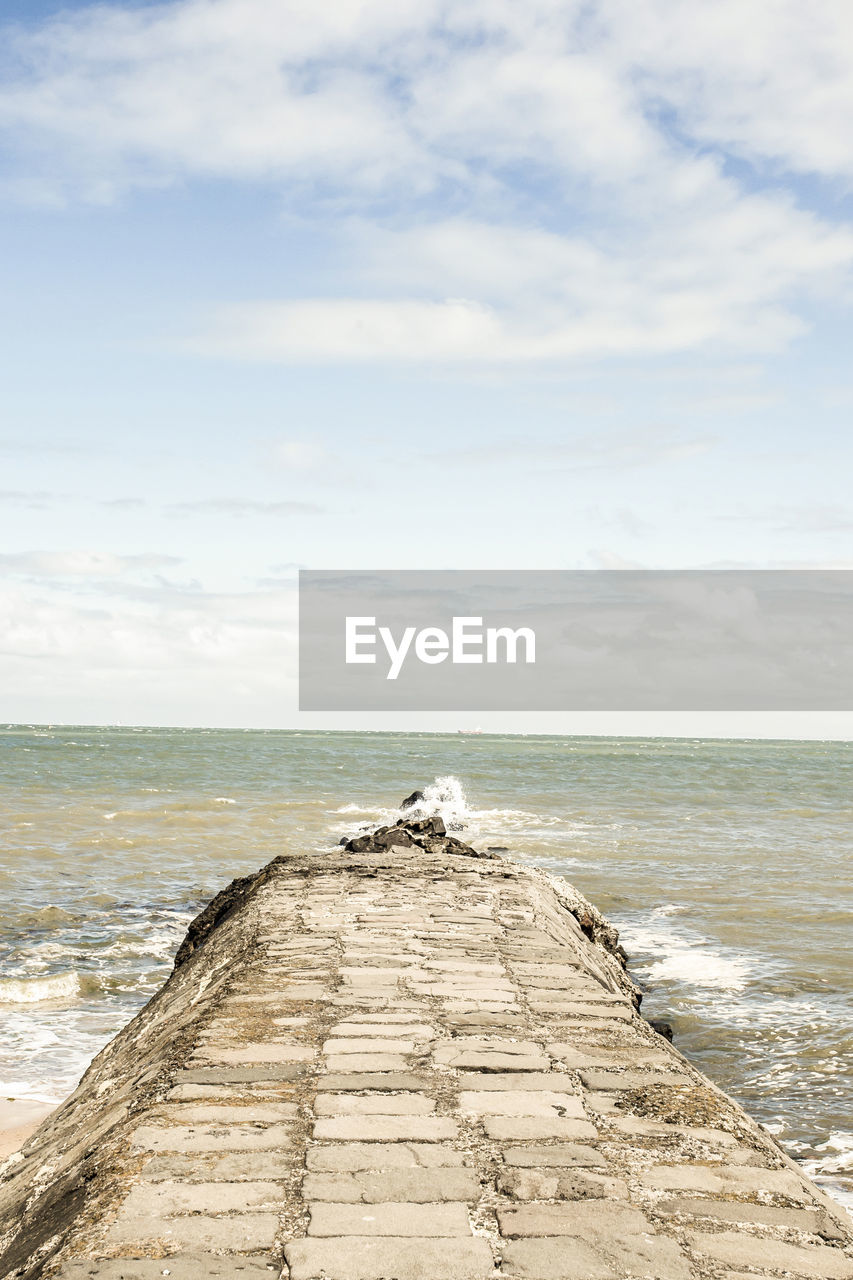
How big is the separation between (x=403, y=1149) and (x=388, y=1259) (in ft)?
1.66

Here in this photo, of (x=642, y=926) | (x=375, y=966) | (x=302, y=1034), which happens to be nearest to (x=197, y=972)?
(x=375, y=966)

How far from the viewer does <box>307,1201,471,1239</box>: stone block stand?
2.17 metres

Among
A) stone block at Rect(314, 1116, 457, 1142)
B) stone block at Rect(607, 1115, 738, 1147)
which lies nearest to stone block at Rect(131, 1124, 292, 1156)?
stone block at Rect(314, 1116, 457, 1142)

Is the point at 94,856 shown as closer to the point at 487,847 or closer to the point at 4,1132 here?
the point at 487,847

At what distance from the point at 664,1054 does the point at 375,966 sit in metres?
1.44

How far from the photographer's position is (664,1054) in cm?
Result: 346

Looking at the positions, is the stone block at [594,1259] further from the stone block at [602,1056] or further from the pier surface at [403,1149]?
the stone block at [602,1056]

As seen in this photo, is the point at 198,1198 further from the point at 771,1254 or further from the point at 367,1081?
the point at 771,1254

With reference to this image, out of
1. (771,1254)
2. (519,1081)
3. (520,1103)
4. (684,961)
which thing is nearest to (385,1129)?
(520,1103)

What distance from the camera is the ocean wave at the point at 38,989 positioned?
8.04 metres

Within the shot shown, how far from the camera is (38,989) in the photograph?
8156mm

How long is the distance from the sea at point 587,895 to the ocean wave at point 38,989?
0.02 metres

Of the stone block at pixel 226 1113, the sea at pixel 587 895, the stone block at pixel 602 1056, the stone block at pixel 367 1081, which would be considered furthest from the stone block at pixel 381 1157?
the sea at pixel 587 895

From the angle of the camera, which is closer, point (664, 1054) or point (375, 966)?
point (664, 1054)
